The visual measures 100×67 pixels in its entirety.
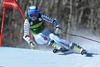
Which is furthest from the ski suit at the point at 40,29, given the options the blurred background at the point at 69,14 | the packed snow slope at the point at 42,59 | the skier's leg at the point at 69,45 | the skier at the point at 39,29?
the blurred background at the point at 69,14

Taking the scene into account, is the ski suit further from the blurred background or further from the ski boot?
the blurred background

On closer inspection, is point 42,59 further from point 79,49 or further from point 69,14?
point 69,14

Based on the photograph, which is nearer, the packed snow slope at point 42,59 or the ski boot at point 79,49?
the packed snow slope at point 42,59

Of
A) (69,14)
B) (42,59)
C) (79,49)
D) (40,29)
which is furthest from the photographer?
(69,14)

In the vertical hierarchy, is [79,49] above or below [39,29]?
below

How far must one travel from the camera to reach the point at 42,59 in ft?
24.7

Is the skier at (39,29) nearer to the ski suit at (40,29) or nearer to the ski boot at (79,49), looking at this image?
the ski suit at (40,29)

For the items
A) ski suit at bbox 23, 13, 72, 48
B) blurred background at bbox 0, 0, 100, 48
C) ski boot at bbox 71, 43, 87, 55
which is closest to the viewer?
ski boot at bbox 71, 43, 87, 55

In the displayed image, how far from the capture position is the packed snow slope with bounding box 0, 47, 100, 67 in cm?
712

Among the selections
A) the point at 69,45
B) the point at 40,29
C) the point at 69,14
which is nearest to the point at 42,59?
the point at 69,45

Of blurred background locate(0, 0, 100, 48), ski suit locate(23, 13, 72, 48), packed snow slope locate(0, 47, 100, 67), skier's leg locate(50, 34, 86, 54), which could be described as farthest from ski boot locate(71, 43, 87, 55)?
blurred background locate(0, 0, 100, 48)

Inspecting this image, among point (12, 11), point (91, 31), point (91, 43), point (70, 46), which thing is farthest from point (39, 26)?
point (12, 11)

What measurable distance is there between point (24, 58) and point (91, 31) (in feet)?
23.2

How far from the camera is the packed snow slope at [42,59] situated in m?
7.12
